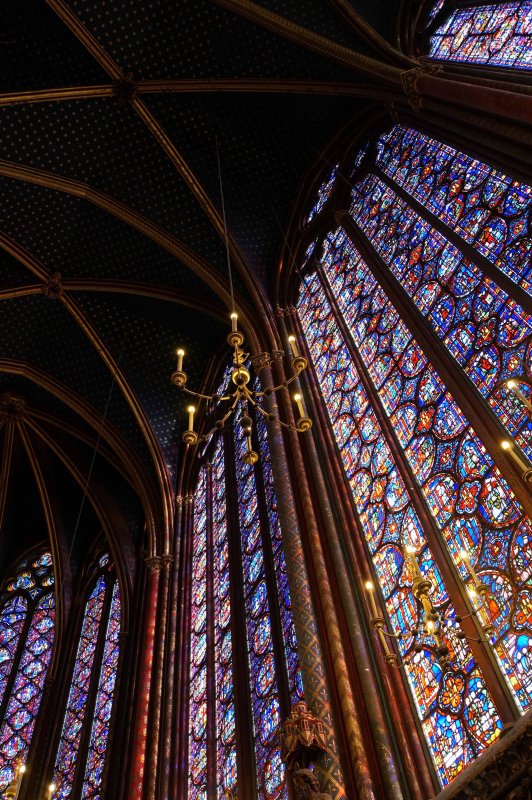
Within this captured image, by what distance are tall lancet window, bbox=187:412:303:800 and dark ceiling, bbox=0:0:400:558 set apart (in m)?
2.67

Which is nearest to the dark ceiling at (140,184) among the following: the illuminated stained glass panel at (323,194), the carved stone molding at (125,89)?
the carved stone molding at (125,89)

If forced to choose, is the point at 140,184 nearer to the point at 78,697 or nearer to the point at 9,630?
the point at 78,697

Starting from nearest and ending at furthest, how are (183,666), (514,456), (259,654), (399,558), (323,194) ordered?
(514,456) → (399,558) → (259,654) → (183,666) → (323,194)

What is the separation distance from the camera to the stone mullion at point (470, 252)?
21.9 ft

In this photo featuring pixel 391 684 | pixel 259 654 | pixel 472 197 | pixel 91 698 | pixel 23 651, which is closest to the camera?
pixel 391 684

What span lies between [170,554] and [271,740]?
527 centimetres

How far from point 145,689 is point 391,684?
546 cm

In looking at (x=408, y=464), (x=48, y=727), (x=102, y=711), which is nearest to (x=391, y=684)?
(x=408, y=464)

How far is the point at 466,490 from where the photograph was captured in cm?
654

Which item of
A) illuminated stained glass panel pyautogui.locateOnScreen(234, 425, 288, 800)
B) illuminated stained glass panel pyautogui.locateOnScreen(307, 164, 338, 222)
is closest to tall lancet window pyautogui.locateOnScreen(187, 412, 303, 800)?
illuminated stained glass panel pyautogui.locateOnScreen(234, 425, 288, 800)

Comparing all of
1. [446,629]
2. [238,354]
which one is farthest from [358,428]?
[446,629]

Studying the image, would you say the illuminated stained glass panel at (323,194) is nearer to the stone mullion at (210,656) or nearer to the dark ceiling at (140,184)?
the dark ceiling at (140,184)

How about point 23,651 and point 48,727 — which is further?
point 23,651

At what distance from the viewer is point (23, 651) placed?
50.9 feet
